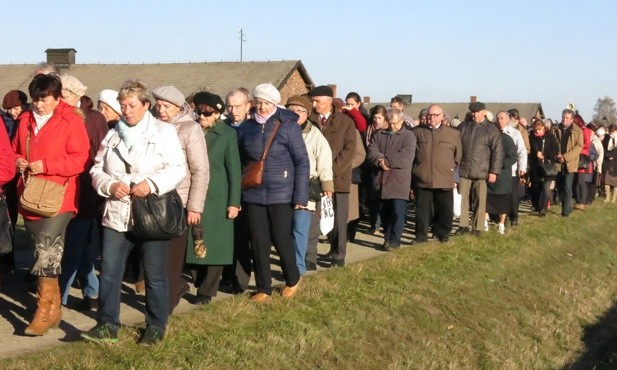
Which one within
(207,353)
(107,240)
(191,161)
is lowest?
(207,353)

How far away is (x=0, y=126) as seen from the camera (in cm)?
701

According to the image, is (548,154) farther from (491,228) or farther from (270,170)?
(270,170)

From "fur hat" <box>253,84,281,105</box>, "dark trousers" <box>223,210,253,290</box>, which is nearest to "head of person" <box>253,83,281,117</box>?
"fur hat" <box>253,84,281,105</box>

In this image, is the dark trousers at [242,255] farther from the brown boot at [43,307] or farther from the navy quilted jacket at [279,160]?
the brown boot at [43,307]

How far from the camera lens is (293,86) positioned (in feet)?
182

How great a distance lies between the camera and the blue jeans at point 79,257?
8.16m

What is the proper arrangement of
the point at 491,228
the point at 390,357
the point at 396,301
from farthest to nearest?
the point at 491,228, the point at 396,301, the point at 390,357

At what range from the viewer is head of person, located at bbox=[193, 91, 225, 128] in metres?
8.34

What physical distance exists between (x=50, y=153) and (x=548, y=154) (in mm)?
13453

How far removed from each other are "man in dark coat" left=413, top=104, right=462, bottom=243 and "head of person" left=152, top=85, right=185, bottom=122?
6.15 meters

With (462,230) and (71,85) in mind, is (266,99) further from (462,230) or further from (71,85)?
(462,230)

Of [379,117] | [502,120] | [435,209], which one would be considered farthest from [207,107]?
[502,120]

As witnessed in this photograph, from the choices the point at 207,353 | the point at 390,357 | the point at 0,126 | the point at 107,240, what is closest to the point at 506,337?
the point at 390,357

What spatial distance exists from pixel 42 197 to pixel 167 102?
4.08 ft
